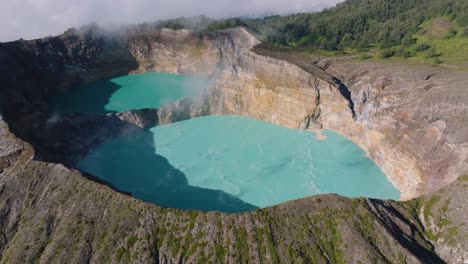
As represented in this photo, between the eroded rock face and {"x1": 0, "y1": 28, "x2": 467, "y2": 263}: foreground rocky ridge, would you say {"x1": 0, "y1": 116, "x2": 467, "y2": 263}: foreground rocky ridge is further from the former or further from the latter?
the eroded rock face

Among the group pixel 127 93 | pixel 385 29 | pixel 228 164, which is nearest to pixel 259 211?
pixel 228 164

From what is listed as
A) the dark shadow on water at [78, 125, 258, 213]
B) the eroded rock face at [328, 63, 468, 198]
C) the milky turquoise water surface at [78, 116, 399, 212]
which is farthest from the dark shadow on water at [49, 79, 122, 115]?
the eroded rock face at [328, 63, 468, 198]

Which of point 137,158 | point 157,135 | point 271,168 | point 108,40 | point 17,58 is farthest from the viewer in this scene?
point 108,40

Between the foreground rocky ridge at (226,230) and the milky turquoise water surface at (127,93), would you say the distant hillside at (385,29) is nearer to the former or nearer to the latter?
the milky turquoise water surface at (127,93)

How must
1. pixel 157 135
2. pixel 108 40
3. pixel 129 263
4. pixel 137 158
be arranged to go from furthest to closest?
1. pixel 108 40
2. pixel 157 135
3. pixel 137 158
4. pixel 129 263

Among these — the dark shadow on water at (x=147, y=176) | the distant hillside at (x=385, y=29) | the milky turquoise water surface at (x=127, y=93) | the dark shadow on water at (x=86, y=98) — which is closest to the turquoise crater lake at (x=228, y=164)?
the dark shadow on water at (x=147, y=176)

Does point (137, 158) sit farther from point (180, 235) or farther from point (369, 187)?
point (369, 187)

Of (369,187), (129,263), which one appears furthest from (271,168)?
(129,263)

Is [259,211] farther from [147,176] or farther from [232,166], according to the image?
[147,176]
